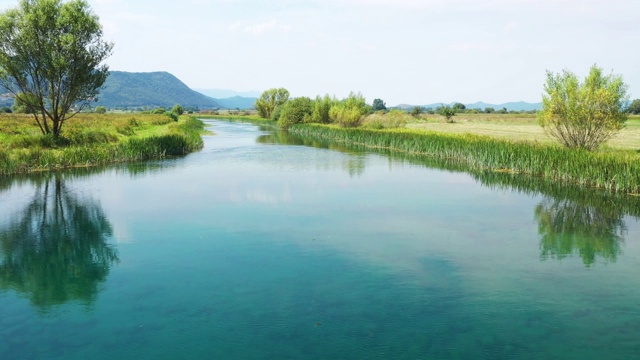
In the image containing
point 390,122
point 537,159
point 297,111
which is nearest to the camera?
point 537,159

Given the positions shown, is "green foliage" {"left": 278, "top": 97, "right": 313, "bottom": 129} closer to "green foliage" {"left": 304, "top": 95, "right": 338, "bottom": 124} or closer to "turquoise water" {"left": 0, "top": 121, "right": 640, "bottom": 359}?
"green foliage" {"left": 304, "top": 95, "right": 338, "bottom": 124}

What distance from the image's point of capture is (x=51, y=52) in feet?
86.6

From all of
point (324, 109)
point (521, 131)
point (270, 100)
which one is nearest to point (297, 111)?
point (324, 109)

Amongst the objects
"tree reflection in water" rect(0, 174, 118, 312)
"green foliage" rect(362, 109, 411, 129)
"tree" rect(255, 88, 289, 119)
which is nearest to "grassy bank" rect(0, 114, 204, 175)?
"tree reflection in water" rect(0, 174, 118, 312)

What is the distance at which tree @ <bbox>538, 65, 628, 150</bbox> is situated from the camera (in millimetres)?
22922

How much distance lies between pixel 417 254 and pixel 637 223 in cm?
756

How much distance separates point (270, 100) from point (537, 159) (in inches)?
3328

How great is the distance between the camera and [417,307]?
7664 mm

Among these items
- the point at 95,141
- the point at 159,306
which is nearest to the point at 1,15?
the point at 95,141

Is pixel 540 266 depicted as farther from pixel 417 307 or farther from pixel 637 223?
pixel 637 223

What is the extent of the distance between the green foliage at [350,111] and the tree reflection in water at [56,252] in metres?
40.1

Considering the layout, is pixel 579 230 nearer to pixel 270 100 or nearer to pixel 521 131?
pixel 521 131

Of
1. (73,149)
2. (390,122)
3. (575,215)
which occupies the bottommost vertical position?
(575,215)

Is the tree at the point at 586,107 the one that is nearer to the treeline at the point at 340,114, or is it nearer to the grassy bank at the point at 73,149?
the grassy bank at the point at 73,149
